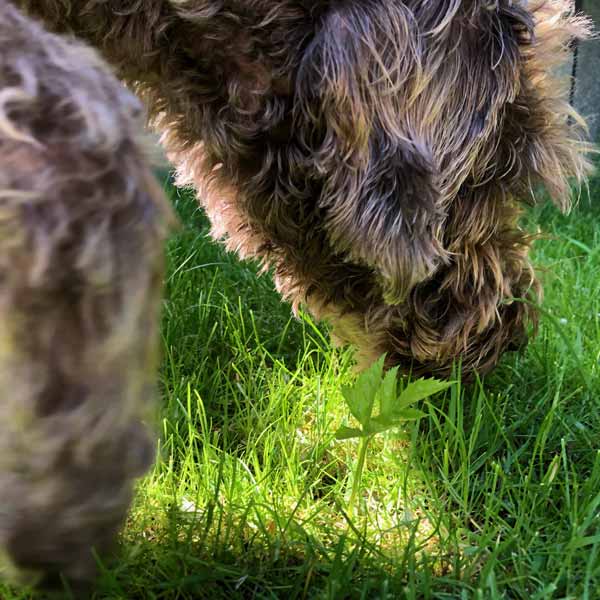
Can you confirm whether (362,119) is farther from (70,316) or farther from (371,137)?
(70,316)

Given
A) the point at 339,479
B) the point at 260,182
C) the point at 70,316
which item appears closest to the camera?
the point at 70,316

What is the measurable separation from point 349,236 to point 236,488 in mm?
492

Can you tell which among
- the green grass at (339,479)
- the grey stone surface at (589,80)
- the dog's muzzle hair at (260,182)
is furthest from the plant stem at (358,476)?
the grey stone surface at (589,80)

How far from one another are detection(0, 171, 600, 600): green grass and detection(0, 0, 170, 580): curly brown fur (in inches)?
8.5

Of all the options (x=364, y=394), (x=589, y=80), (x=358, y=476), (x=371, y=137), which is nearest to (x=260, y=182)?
(x=371, y=137)

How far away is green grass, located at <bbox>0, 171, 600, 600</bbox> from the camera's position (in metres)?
1.34

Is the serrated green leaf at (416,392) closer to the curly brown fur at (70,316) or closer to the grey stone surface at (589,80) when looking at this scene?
the curly brown fur at (70,316)

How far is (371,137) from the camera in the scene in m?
1.43

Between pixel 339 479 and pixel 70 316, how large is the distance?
1082 mm

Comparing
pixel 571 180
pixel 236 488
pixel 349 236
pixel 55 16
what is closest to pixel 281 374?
pixel 236 488

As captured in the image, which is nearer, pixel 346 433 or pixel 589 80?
pixel 346 433

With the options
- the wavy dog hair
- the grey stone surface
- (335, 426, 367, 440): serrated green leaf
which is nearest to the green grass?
(335, 426, 367, 440): serrated green leaf

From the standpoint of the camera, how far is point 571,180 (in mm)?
1859

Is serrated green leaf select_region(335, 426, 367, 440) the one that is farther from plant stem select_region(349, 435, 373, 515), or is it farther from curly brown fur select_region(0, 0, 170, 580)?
curly brown fur select_region(0, 0, 170, 580)
